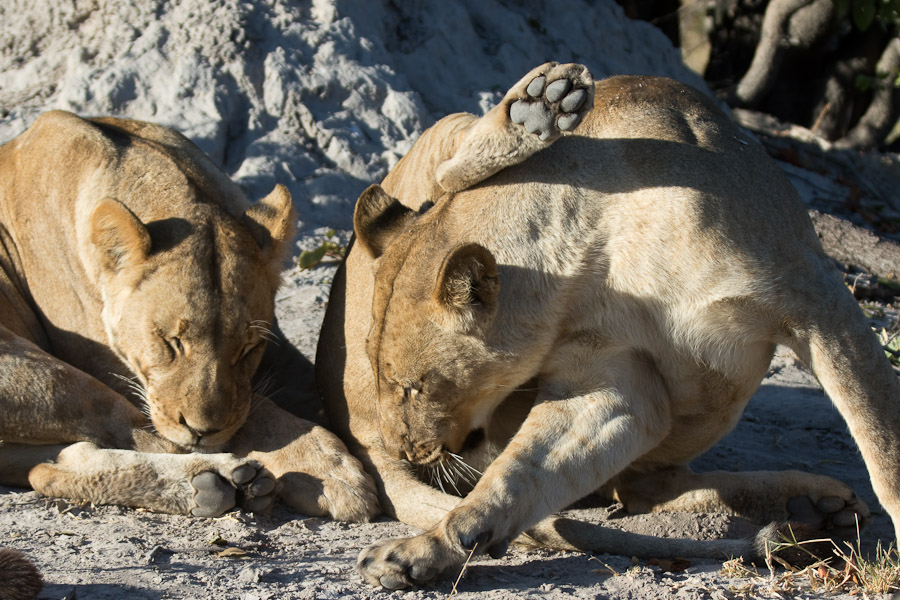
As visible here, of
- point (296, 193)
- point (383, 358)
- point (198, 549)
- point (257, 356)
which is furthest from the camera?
point (296, 193)

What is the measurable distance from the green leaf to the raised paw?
8.47 metres

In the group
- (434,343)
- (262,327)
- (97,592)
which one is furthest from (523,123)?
(97,592)

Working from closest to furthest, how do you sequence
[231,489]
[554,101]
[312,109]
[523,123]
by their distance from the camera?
[554,101], [523,123], [231,489], [312,109]

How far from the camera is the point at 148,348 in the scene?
4156 millimetres

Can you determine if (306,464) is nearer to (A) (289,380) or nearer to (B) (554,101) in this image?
(A) (289,380)

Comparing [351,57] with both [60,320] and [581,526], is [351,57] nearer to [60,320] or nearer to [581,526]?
[60,320]

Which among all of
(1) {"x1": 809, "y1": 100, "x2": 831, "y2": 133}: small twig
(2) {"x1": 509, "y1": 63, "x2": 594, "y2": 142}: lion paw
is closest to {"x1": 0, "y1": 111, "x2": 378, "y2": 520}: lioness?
(2) {"x1": 509, "y1": 63, "x2": 594, "y2": 142}: lion paw

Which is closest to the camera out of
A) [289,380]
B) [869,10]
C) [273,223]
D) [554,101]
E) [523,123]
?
[554,101]

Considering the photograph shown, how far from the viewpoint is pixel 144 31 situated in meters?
7.24

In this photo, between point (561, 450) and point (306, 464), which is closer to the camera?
point (561, 450)

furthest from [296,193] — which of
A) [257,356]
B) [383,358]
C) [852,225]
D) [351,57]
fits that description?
[852,225]

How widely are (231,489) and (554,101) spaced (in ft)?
5.87

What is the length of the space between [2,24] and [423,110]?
2837 mm

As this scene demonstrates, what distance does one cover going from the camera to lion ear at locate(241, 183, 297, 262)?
458cm
